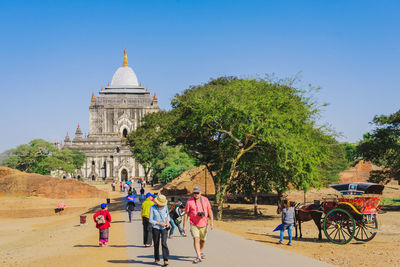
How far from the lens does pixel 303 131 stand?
24.6 meters

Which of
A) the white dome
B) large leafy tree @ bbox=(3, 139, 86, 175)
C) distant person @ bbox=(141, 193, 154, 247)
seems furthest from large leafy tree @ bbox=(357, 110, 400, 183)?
the white dome

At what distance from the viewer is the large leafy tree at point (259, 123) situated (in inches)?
877

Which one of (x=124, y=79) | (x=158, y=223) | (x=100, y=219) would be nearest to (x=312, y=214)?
(x=158, y=223)

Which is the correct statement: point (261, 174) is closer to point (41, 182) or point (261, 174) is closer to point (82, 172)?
point (41, 182)

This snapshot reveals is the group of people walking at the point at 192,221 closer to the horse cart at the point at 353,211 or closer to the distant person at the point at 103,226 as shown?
the distant person at the point at 103,226

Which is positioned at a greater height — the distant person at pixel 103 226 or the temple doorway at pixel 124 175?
the temple doorway at pixel 124 175

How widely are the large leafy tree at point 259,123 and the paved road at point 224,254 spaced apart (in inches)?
340

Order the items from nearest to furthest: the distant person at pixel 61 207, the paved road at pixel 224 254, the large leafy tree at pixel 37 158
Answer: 1. the paved road at pixel 224 254
2. the distant person at pixel 61 207
3. the large leafy tree at pixel 37 158

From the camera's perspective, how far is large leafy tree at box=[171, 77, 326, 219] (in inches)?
877

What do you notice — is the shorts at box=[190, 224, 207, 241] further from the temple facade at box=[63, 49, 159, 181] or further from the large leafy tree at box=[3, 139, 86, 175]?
the temple facade at box=[63, 49, 159, 181]

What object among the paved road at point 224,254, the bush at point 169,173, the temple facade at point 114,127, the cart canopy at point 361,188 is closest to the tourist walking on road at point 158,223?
the paved road at point 224,254

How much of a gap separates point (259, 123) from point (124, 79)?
278 ft

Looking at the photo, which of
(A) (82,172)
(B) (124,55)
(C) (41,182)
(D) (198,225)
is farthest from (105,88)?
(D) (198,225)

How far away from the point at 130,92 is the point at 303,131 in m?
78.9
